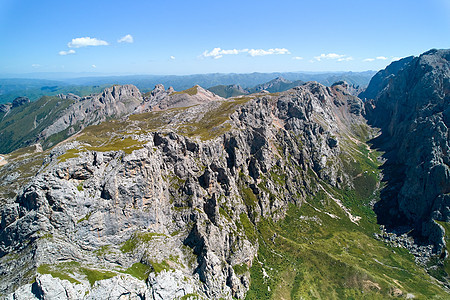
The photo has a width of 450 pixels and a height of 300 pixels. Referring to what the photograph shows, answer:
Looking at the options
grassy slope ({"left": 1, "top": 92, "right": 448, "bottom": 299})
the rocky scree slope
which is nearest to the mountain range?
the rocky scree slope

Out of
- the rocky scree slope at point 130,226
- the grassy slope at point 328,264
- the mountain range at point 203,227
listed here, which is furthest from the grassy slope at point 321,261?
the rocky scree slope at point 130,226

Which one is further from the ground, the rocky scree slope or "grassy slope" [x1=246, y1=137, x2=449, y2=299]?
the rocky scree slope

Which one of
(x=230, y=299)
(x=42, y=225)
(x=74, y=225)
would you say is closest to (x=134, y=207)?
(x=74, y=225)

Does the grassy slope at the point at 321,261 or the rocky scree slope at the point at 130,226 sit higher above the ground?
the rocky scree slope at the point at 130,226

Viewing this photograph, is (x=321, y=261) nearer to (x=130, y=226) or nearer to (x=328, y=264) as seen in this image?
(x=328, y=264)

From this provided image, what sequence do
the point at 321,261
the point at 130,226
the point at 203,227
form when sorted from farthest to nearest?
the point at 321,261 < the point at 203,227 < the point at 130,226

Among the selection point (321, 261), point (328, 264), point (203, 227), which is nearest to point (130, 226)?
point (203, 227)

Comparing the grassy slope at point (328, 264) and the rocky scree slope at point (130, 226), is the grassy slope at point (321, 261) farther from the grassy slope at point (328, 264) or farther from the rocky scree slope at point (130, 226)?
the rocky scree slope at point (130, 226)

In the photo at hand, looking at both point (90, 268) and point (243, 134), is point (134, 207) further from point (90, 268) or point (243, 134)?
point (243, 134)

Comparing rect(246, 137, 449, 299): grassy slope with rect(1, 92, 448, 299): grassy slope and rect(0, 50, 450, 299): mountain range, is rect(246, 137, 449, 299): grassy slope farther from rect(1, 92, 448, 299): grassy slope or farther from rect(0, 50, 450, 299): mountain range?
rect(0, 50, 450, 299): mountain range

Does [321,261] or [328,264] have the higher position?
[321,261]

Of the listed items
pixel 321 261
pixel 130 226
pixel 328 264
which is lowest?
pixel 328 264
